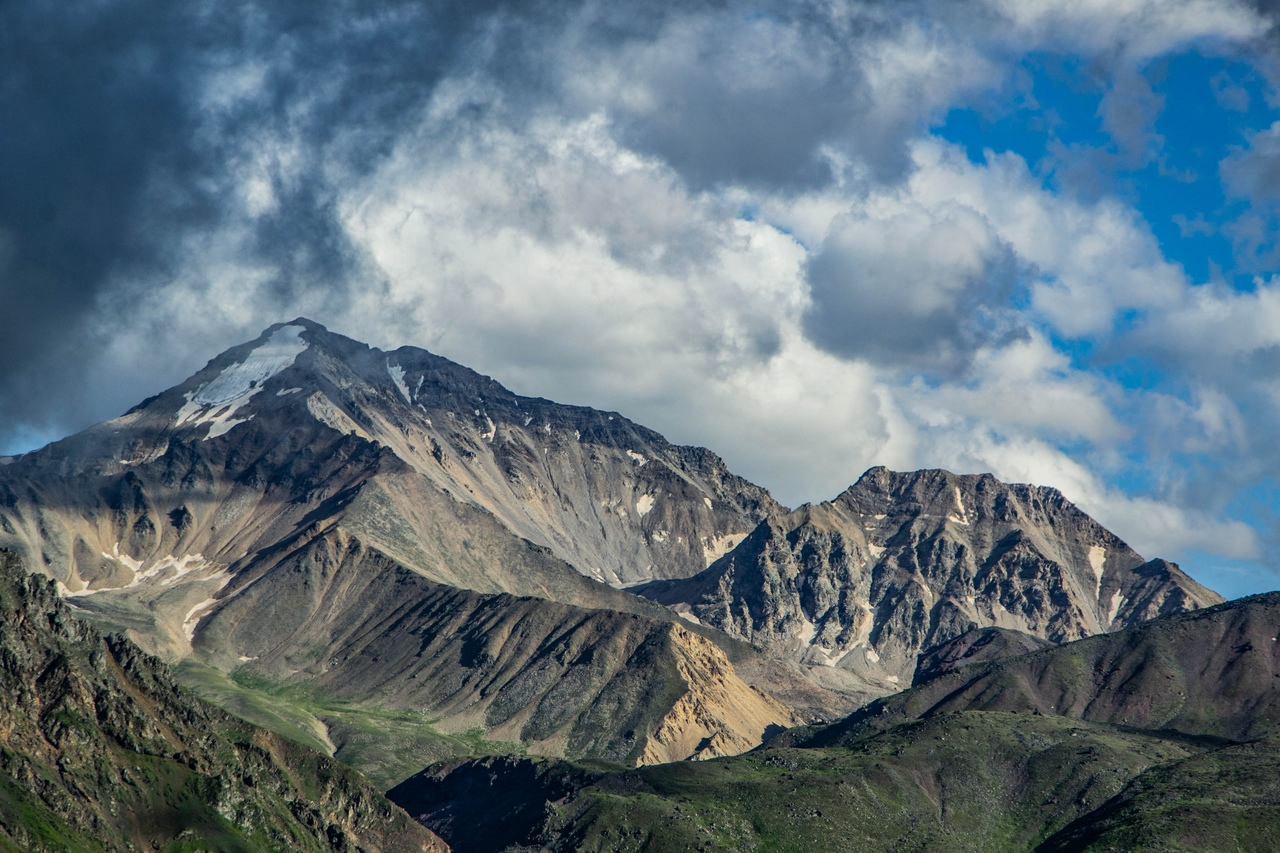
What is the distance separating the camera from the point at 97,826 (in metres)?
194

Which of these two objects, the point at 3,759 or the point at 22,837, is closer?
the point at 22,837

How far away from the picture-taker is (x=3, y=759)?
189 metres

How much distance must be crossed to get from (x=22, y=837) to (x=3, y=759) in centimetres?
1674

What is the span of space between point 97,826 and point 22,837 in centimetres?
1859

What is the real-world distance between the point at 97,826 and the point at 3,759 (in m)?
14.6

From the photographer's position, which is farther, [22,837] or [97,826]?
[97,826]

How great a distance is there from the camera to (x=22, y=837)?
17575 centimetres
